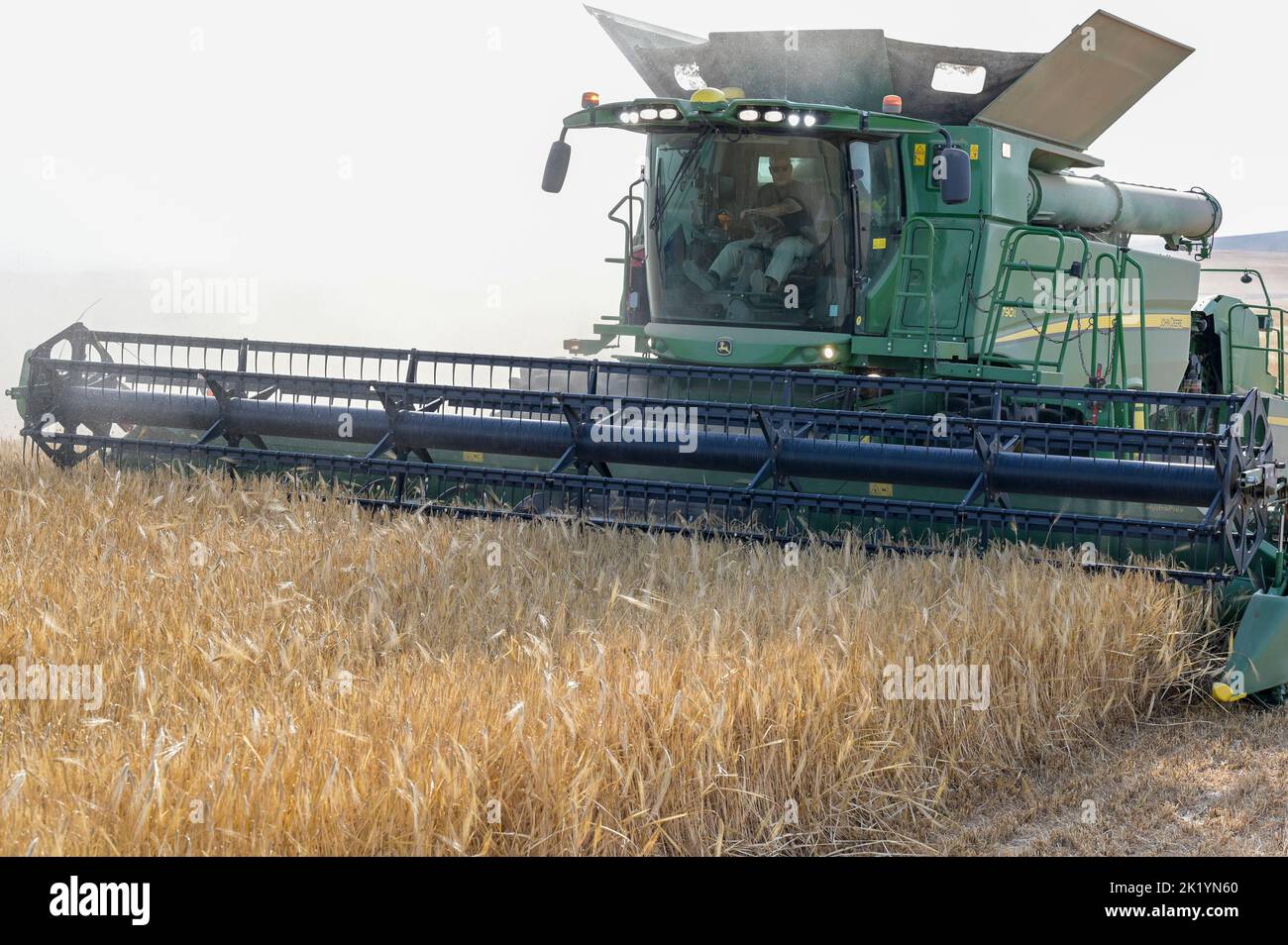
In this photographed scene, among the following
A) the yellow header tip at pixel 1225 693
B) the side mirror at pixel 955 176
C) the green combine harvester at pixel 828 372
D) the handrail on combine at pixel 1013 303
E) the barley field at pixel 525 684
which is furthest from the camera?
the handrail on combine at pixel 1013 303

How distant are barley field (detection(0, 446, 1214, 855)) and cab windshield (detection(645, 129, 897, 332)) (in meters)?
1.62

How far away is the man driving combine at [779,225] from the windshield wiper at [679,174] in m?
0.31

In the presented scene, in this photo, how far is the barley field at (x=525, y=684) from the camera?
8.45 ft

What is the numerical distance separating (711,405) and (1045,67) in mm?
2692

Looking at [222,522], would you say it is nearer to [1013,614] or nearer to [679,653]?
[679,653]

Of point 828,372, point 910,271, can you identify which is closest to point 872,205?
point 910,271

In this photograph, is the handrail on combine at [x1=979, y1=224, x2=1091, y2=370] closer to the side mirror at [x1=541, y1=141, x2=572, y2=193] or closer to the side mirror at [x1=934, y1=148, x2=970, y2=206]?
the side mirror at [x1=934, y1=148, x2=970, y2=206]

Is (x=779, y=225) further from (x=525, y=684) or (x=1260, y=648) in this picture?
(x=525, y=684)

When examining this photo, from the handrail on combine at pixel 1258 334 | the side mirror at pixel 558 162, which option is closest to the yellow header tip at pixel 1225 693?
the side mirror at pixel 558 162

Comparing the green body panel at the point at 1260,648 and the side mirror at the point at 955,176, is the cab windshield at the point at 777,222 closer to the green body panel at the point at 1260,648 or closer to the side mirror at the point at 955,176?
the side mirror at the point at 955,176

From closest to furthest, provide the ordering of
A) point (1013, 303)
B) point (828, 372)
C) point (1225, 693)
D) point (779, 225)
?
point (1225, 693) → point (828, 372) → point (1013, 303) → point (779, 225)

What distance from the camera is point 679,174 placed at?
20.9 feet

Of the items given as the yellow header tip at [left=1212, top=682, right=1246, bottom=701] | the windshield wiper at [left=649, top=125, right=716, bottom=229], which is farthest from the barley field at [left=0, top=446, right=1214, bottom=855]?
the windshield wiper at [left=649, top=125, right=716, bottom=229]

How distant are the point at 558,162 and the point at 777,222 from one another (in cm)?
109
